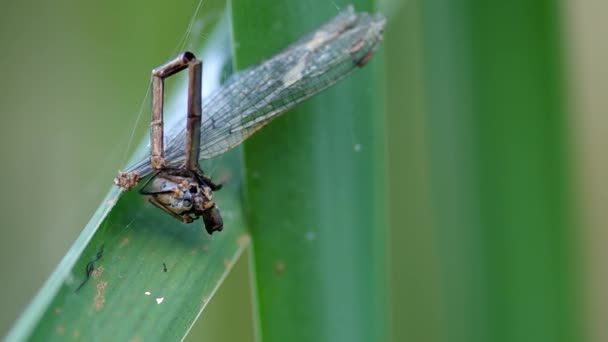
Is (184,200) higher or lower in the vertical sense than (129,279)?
higher

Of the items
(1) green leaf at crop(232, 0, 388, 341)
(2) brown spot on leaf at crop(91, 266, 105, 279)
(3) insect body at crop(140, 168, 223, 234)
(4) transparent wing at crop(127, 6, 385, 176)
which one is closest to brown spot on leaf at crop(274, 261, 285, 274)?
(1) green leaf at crop(232, 0, 388, 341)

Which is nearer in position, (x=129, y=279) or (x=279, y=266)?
(x=129, y=279)

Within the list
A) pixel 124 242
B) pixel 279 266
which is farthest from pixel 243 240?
pixel 124 242

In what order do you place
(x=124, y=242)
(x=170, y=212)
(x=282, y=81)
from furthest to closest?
(x=282, y=81) → (x=170, y=212) → (x=124, y=242)

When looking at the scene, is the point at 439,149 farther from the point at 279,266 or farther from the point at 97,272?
the point at 97,272

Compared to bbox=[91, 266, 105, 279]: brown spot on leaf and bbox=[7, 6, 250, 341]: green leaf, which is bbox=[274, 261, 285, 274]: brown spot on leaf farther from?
bbox=[91, 266, 105, 279]: brown spot on leaf

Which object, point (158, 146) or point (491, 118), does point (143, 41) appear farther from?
point (491, 118)
